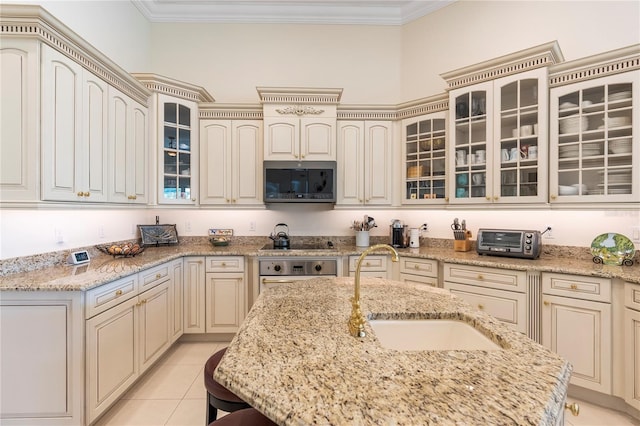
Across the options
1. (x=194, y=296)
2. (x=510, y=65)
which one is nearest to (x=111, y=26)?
(x=194, y=296)

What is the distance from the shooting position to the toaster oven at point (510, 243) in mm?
2445

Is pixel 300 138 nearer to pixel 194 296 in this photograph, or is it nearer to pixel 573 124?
pixel 194 296

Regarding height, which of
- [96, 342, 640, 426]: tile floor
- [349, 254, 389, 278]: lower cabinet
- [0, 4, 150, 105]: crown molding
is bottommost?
[96, 342, 640, 426]: tile floor

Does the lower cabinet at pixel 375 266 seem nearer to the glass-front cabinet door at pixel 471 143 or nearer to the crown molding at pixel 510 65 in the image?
the glass-front cabinet door at pixel 471 143

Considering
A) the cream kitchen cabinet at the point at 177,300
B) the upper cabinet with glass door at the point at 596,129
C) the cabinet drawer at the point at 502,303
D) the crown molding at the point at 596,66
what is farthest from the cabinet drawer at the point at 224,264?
the crown molding at the point at 596,66

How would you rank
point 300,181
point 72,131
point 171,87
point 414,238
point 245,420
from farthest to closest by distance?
point 414,238 < point 300,181 < point 171,87 < point 72,131 < point 245,420

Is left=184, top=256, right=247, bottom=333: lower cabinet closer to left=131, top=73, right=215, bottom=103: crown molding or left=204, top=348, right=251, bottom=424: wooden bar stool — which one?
left=204, top=348, right=251, bottom=424: wooden bar stool

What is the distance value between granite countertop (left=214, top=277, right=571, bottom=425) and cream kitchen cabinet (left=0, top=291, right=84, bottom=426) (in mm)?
1359

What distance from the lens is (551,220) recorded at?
2.67 metres

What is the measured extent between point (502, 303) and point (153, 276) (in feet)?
9.59

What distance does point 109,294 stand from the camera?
1.84 m

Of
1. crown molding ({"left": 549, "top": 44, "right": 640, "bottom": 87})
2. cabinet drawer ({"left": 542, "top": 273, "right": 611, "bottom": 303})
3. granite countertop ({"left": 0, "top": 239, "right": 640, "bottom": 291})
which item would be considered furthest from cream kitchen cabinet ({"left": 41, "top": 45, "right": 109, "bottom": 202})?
crown molding ({"left": 549, "top": 44, "right": 640, "bottom": 87})

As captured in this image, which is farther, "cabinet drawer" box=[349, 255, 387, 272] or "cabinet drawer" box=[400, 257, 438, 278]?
"cabinet drawer" box=[349, 255, 387, 272]

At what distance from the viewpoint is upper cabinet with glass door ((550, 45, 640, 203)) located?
7.00ft
